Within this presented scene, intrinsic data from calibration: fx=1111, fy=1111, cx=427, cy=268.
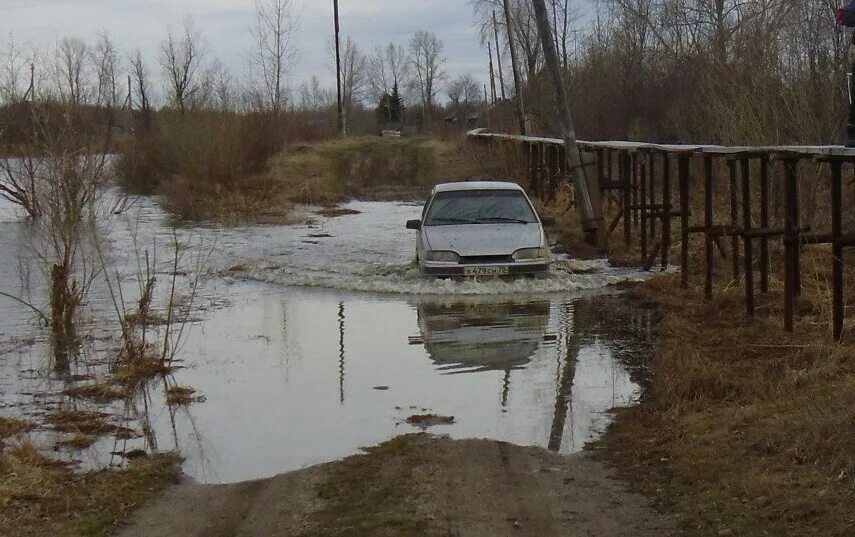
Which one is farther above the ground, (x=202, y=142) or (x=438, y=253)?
(x=202, y=142)

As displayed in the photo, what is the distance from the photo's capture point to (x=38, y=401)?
872cm

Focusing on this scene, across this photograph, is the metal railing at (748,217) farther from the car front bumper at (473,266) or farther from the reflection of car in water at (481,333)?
the reflection of car in water at (481,333)

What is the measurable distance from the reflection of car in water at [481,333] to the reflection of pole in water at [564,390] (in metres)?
0.33

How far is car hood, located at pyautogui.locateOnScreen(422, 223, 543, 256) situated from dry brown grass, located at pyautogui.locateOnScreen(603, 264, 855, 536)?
172 inches

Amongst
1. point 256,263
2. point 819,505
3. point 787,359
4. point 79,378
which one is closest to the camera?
point 819,505

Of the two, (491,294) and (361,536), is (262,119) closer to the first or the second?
(491,294)

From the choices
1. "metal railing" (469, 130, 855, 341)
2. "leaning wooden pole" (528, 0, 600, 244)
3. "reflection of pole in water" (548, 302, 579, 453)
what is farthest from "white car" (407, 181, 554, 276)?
"leaning wooden pole" (528, 0, 600, 244)

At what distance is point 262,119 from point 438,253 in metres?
27.8

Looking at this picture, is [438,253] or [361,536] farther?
[438,253]

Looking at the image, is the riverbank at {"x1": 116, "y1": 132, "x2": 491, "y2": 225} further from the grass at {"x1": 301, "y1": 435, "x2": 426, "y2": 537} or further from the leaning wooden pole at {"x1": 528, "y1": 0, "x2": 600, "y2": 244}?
the grass at {"x1": 301, "y1": 435, "x2": 426, "y2": 537}

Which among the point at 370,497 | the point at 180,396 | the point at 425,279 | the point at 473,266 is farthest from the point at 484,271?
the point at 370,497

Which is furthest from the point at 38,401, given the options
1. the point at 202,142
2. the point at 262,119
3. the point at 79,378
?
the point at 262,119

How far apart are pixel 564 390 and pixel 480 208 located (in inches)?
280

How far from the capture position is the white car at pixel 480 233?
1423 centimetres
